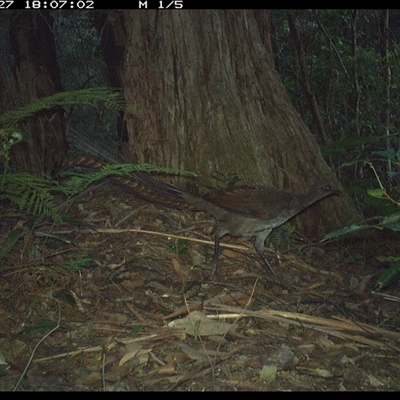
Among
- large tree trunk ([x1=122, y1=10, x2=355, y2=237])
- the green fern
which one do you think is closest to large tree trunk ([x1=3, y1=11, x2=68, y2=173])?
large tree trunk ([x1=122, y1=10, x2=355, y2=237])

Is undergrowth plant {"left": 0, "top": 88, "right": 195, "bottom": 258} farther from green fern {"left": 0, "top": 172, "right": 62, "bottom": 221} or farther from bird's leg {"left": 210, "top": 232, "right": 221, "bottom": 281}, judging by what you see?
bird's leg {"left": 210, "top": 232, "right": 221, "bottom": 281}

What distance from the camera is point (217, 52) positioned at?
5.04m

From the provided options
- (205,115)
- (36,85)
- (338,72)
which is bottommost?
(338,72)

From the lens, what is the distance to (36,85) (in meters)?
5.64

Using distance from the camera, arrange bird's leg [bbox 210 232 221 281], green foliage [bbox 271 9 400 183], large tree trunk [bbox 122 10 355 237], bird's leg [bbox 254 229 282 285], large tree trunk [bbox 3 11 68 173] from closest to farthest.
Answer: bird's leg [bbox 210 232 221 281], bird's leg [bbox 254 229 282 285], large tree trunk [bbox 122 10 355 237], large tree trunk [bbox 3 11 68 173], green foliage [bbox 271 9 400 183]

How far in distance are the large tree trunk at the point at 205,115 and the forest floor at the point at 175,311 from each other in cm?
53

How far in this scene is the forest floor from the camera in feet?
9.10

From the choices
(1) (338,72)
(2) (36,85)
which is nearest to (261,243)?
(2) (36,85)

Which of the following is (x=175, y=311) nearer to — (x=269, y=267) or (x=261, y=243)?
(x=269, y=267)

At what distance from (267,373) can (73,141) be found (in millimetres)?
2523

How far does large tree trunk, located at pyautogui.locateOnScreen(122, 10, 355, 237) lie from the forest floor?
0.53m

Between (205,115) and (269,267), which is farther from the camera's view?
(205,115)

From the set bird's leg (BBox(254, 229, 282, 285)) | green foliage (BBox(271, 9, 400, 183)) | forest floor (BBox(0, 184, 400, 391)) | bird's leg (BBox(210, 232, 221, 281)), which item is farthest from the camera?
green foliage (BBox(271, 9, 400, 183))

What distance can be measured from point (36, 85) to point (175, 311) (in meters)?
3.25
